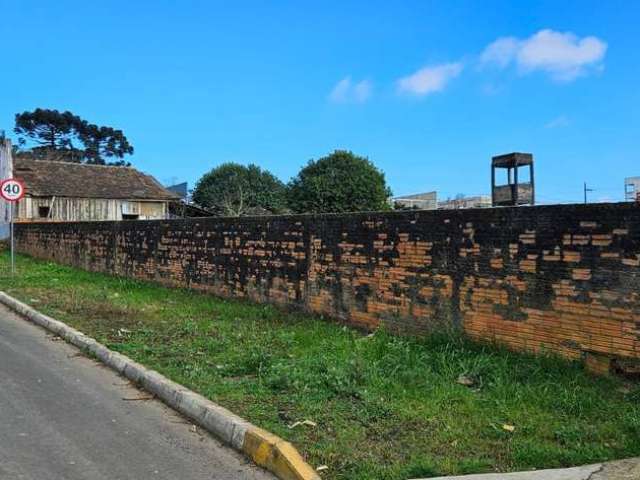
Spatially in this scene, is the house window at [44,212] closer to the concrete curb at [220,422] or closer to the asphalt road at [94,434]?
the concrete curb at [220,422]

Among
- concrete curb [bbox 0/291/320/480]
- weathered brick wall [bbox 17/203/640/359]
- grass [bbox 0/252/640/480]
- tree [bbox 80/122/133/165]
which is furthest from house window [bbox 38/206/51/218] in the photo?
tree [bbox 80/122/133/165]

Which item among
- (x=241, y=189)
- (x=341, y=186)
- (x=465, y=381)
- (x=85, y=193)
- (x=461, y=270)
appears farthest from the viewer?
(x=241, y=189)

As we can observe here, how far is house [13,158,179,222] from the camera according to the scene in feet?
117

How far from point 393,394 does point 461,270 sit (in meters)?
2.41

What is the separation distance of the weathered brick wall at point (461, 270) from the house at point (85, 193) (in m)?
25.7

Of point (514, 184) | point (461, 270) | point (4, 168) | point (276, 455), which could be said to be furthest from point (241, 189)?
point (276, 455)

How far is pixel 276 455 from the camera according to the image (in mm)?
4246

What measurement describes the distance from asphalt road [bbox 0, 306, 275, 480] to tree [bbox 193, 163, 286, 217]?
145ft

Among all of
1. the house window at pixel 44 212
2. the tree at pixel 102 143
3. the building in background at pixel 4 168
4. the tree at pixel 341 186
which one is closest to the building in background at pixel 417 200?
the tree at pixel 341 186

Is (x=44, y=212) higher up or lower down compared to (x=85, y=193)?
lower down

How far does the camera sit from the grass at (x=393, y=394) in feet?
13.7

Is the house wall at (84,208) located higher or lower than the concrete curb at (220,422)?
higher

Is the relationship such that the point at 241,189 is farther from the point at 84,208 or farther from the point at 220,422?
the point at 220,422

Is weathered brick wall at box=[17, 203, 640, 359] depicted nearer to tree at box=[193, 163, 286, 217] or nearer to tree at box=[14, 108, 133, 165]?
tree at box=[193, 163, 286, 217]
